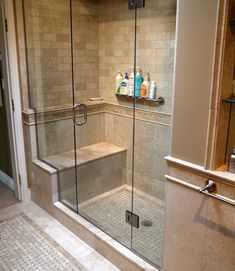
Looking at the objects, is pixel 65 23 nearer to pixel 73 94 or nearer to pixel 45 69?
pixel 45 69

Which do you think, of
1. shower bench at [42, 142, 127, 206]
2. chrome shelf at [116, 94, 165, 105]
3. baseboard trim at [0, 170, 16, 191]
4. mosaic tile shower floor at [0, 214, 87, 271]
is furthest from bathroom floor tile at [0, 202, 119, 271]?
chrome shelf at [116, 94, 165, 105]

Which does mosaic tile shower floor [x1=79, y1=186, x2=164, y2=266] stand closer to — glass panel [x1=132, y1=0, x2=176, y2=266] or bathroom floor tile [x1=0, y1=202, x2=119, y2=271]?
glass panel [x1=132, y1=0, x2=176, y2=266]

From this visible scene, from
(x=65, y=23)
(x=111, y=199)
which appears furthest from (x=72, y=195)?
(x=65, y=23)

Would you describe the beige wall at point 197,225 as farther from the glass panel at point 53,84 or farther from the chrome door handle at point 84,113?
the chrome door handle at point 84,113

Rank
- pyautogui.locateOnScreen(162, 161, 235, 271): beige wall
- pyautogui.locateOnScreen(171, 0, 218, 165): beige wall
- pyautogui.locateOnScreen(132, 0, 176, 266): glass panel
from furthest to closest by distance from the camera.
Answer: pyautogui.locateOnScreen(132, 0, 176, 266): glass panel
pyautogui.locateOnScreen(162, 161, 235, 271): beige wall
pyautogui.locateOnScreen(171, 0, 218, 165): beige wall

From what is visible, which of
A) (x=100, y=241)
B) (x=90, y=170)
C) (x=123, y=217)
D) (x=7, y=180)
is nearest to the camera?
(x=100, y=241)

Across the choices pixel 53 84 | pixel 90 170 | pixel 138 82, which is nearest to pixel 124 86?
pixel 138 82

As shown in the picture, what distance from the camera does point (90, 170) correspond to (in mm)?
2791

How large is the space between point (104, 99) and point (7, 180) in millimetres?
1436

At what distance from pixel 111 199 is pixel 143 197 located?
0.30 meters

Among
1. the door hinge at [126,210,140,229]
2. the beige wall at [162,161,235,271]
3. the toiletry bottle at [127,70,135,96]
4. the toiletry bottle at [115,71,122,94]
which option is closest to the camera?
the beige wall at [162,161,235,271]

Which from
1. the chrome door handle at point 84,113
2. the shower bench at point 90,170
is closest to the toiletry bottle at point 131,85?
the chrome door handle at point 84,113

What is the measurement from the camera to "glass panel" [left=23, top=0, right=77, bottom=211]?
264 centimetres

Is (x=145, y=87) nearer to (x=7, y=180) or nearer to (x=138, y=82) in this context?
(x=138, y=82)
